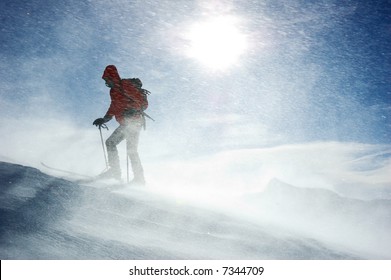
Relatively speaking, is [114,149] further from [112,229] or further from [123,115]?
[112,229]

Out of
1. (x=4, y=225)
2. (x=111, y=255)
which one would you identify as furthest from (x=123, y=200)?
(x=4, y=225)

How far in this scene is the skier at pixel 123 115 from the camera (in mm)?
6211

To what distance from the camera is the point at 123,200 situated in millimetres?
5141

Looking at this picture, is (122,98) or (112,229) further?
(122,98)

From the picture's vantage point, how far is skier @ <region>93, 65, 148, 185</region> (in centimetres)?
621

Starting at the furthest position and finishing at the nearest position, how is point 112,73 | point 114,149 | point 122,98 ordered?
point 114,149
point 122,98
point 112,73

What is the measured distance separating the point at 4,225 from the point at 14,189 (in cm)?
145

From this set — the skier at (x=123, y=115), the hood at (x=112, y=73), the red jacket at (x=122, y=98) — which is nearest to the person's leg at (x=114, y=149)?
the skier at (x=123, y=115)

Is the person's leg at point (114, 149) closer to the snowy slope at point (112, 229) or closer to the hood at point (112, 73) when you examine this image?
the snowy slope at point (112, 229)

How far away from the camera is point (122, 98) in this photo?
6.31m

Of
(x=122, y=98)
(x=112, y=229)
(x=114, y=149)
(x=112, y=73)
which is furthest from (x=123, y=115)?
(x=112, y=229)

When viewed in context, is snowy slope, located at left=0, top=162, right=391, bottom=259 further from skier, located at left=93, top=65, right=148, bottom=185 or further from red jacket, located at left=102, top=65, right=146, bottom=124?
red jacket, located at left=102, top=65, right=146, bottom=124

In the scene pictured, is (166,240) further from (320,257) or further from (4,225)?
(320,257)

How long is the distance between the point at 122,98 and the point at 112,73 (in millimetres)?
654
